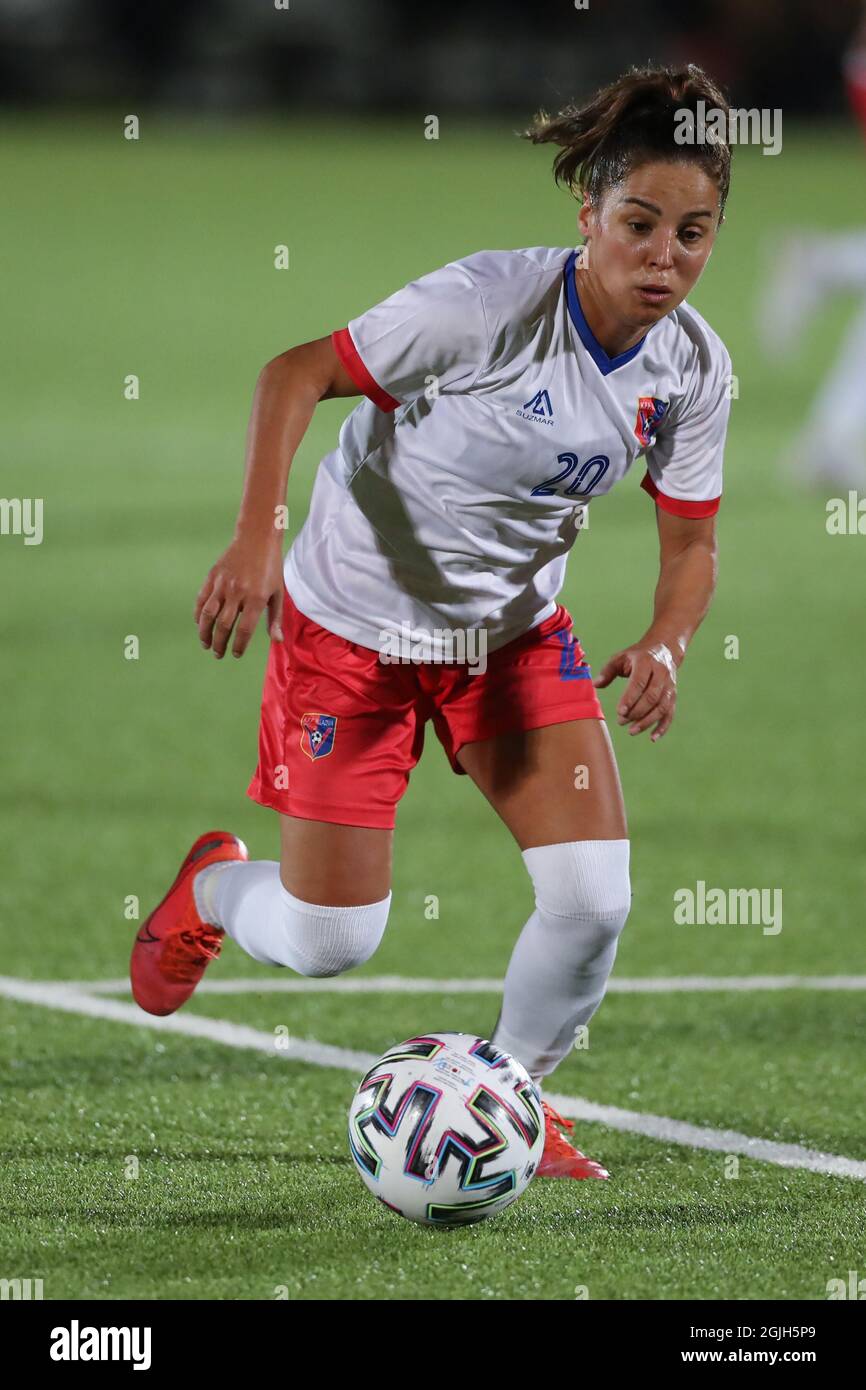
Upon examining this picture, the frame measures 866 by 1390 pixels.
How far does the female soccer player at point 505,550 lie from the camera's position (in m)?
4.05

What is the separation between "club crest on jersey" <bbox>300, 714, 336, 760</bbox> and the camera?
14.9 ft

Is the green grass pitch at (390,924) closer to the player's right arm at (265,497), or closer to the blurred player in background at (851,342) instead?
the blurred player in background at (851,342)

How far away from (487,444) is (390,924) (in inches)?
94.8

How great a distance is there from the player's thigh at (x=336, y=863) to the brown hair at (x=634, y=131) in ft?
4.41

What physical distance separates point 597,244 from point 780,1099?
1.93 m

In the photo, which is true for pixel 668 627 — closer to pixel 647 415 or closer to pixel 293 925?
pixel 647 415

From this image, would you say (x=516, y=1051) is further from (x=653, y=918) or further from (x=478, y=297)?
(x=653, y=918)

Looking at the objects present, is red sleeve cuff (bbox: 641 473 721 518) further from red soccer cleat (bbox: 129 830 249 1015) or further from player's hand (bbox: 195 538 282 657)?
red soccer cleat (bbox: 129 830 249 1015)

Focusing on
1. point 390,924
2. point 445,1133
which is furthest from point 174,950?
point 390,924

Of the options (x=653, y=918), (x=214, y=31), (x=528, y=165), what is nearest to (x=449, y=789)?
(x=653, y=918)

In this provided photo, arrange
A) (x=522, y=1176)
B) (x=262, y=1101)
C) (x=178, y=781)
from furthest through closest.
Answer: (x=178, y=781) → (x=262, y=1101) → (x=522, y=1176)

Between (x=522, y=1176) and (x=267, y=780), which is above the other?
(x=267, y=780)

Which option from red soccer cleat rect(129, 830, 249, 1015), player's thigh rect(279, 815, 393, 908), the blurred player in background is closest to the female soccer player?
player's thigh rect(279, 815, 393, 908)
